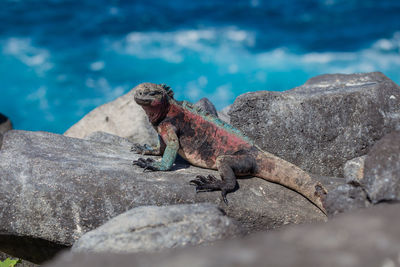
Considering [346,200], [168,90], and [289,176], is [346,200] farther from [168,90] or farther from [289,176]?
[168,90]

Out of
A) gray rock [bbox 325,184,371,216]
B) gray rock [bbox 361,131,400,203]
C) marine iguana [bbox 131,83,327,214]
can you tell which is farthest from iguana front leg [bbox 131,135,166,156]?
gray rock [bbox 361,131,400,203]

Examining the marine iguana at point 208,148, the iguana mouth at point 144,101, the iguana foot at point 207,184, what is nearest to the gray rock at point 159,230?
the iguana foot at point 207,184

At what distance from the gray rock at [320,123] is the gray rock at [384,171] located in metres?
1.69

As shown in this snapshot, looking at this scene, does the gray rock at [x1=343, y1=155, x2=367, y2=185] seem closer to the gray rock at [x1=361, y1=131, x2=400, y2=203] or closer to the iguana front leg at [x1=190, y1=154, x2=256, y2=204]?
the gray rock at [x1=361, y1=131, x2=400, y2=203]

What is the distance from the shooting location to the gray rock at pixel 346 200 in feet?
12.2

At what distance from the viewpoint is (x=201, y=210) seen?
3.41 m

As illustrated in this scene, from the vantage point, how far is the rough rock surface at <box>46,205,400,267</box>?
1.80 m

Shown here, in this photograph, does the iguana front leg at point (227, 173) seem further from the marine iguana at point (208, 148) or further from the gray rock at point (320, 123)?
the gray rock at point (320, 123)

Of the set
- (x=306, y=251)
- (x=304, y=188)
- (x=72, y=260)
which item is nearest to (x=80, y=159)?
(x=304, y=188)

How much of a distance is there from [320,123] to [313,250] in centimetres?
371

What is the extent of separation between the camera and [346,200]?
381 centimetres

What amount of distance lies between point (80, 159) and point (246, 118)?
2.03 meters

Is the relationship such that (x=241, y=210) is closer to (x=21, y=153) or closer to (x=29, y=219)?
(x=29, y=219)

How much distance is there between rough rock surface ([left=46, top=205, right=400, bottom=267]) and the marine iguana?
2567 millimetres
